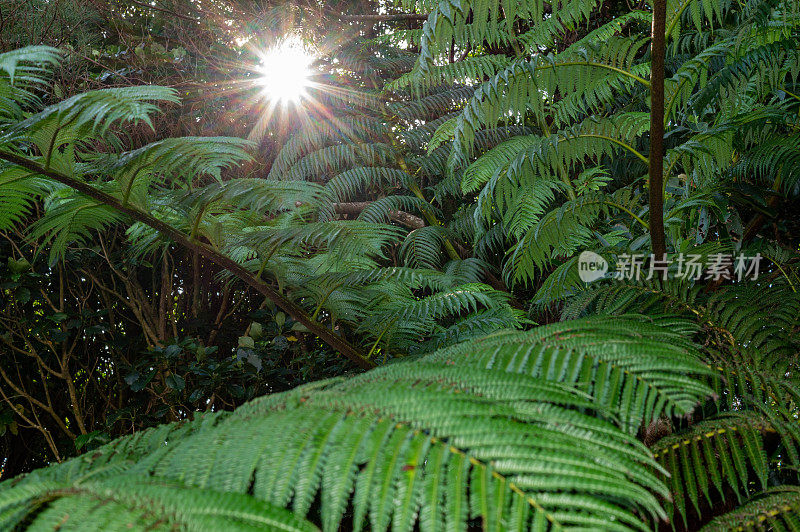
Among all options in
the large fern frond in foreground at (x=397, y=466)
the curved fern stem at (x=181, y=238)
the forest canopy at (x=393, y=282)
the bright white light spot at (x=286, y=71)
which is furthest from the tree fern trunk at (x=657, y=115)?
the bright white light spot at (x=286, y=71)

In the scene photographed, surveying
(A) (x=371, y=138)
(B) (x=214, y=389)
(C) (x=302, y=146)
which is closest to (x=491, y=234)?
(A) (x=371, y=138)

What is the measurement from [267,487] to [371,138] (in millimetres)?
2552

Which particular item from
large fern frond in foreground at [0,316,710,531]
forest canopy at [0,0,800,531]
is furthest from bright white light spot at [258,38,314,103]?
large fern frond in foreground at [0,316,710,531]

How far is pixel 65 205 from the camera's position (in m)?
1.10

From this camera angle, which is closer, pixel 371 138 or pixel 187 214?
pixel 187 214

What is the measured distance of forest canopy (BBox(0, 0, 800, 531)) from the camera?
41cm

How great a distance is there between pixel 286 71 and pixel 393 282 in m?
1.77

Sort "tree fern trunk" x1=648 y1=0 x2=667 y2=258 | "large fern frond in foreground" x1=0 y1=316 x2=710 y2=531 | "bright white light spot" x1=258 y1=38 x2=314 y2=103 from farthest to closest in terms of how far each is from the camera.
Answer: "bright white light spot" x1=258 y1=38 x2=314 y2=103
"tree fern trunk" x1=648 y1=0 x2=667 y2=258
"large fern frond in foreground" x1=0 y1=316 x2=710 y2=531

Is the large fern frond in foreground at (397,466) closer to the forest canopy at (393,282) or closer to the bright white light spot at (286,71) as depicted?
the forest canopy at (393,282)

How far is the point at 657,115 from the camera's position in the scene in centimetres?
96

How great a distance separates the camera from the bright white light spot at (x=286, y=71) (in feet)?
8.95

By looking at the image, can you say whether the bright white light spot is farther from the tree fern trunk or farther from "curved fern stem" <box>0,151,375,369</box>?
the tree fern trunk

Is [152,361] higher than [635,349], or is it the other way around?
[152,361]

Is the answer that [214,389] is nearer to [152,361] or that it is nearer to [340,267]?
[152,361]
